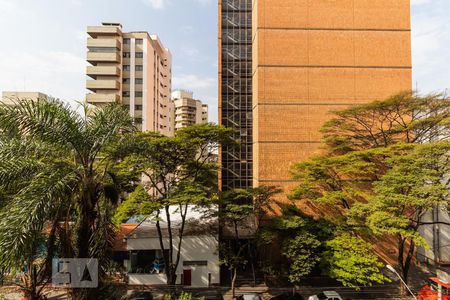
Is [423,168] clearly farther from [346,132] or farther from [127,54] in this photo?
[127,54]

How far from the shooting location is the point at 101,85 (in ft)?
131

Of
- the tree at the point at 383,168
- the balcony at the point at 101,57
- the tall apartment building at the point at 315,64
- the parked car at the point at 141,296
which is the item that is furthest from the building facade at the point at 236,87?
the balcony at the point at 101,57

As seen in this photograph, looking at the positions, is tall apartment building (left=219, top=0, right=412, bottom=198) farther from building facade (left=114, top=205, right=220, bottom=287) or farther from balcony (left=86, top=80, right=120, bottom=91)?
balcony (left=86, top=80, right=120, bottom=91)

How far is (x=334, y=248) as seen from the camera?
50.2 ft

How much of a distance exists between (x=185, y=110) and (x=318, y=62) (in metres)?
59.9

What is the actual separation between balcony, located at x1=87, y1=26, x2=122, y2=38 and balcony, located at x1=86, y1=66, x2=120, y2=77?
5581mm

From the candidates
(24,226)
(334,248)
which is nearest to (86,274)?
(24,226)

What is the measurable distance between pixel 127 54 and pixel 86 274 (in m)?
43.2

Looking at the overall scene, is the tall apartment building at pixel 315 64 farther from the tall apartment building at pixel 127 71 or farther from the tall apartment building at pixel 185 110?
the tall apartment building at pixel 185 110

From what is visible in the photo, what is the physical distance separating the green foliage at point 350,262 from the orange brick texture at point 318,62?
7204 millimetres

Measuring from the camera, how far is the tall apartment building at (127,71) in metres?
40.2

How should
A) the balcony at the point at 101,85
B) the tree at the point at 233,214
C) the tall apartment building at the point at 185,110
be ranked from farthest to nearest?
the tall apartment building at the point at 185,110
the balcony at the point at 101,85
the tree at the point at 233,214

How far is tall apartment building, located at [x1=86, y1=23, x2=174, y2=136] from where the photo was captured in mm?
40156

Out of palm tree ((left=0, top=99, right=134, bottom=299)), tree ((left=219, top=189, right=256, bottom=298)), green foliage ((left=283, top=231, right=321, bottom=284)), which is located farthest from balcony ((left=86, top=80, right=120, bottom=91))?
green foliage ((left=283, top=231, right=321, bottom=284))
